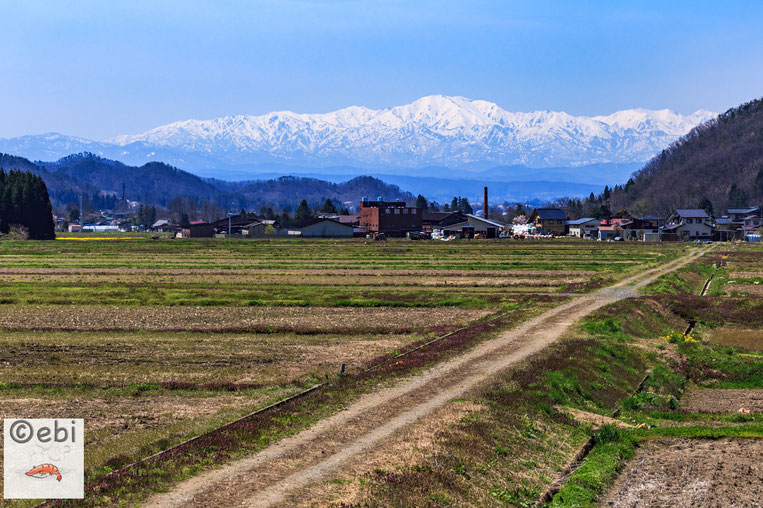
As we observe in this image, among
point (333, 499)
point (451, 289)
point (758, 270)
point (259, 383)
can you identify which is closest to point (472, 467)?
point (333, 499)

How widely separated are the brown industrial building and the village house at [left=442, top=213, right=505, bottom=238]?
9.98 meters

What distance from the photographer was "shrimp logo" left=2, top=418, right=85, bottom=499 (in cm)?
1319

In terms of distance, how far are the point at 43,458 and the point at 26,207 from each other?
142548 millimetres

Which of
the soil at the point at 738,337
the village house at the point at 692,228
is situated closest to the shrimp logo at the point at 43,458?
the soil at the point at 738,337

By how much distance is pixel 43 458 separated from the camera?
47.5 ft

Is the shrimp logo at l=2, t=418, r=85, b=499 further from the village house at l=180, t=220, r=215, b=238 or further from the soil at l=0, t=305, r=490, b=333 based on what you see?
the village house at l=180, t=220, r=215, b=238

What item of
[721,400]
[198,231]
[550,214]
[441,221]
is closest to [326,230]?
[198,231]

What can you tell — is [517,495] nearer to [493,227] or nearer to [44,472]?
[44,472]

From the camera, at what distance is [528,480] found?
15.5 metres

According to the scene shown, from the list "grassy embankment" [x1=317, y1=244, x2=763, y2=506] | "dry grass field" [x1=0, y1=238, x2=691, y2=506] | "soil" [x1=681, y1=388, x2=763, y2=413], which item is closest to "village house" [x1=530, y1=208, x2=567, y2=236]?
"dry grass field" [x1=0, y1=238, x2=691, y2=506]

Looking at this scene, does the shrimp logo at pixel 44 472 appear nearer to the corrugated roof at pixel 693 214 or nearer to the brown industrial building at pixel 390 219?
the brown industrial building at pixel 390 219

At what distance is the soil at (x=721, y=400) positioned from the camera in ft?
72.9

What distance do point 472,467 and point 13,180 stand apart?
153997 millimetres

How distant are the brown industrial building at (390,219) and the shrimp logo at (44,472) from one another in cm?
14264
